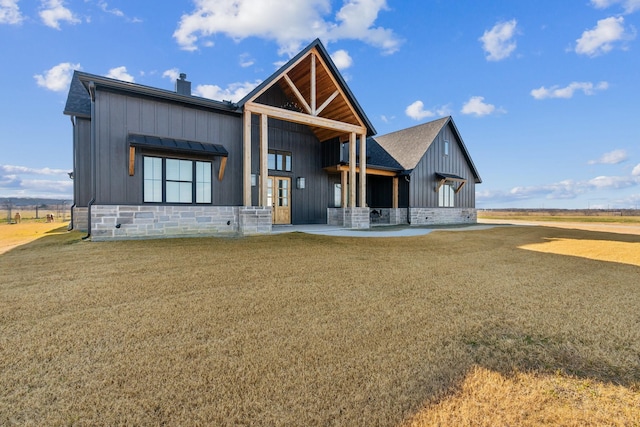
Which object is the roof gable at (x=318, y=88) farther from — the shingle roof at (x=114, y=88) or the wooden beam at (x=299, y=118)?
the shingle roof at (x=114, y=88)

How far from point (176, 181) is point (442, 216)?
47.3 feet

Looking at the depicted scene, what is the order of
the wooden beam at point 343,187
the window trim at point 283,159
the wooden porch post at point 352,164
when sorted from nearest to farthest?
the wooden porch post at point 352,164 → the window trim at point 283,159 → the wooden beam at point 343,187

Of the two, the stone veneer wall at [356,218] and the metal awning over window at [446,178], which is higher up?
the metal awning over window at [446,178]

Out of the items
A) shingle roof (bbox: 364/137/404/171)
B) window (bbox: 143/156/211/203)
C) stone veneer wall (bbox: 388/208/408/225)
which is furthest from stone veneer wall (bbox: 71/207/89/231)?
stone veneer wall (bbox: 388/208/408/225)

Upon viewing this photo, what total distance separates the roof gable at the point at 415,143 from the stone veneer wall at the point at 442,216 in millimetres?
2442

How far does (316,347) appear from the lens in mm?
2117

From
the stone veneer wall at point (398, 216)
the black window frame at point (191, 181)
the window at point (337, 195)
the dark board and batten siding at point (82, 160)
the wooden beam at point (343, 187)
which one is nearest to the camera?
the black window frame at point (191, 181)

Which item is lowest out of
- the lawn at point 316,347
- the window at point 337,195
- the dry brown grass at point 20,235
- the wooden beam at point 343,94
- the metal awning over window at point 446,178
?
the lawn at point 316,347

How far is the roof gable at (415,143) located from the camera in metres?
15.6

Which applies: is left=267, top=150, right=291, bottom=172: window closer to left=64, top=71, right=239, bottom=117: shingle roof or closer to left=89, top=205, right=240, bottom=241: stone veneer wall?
left=64, top=71, right=239, bottom=117: shingle roof

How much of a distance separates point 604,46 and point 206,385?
22158mm

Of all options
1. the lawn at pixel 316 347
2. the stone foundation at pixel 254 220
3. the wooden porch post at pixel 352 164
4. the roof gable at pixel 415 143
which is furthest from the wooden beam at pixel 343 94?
the lawn at pixel 316 347

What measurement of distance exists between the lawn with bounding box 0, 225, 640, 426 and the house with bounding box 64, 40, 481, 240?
4260 millimetres

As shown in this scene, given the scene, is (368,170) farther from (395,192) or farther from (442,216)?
(442,216)
